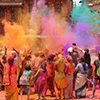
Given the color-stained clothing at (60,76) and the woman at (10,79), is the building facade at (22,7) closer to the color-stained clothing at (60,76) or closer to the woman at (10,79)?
the color-stained clothing at (60,76)

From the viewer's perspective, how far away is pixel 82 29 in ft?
68.6

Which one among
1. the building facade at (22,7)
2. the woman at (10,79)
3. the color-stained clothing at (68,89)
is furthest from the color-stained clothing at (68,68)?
the building facade at (22,7)

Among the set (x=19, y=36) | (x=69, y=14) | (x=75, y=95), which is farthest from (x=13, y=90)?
(x=69, y=14)

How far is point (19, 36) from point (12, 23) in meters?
5.18

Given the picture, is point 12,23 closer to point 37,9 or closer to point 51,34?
point 37,9

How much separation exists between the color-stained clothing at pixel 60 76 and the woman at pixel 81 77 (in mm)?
555

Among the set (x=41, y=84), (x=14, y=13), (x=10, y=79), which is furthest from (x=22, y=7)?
(x=10, y=79)

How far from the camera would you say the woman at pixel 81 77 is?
23.1 ft

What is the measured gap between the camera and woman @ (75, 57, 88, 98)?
7027 mm

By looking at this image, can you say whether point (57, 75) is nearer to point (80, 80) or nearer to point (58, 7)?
point (80, 80)

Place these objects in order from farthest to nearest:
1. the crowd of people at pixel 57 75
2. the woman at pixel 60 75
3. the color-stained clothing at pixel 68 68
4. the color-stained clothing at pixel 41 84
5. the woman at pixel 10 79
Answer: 1. the color-stained clothing at pixel 68 68
2. the woman at pixel 60 75
3. the color-stained clothing at pixel 41 84
4. the crowd of people at pixel 57 75
5. the woman at pixel 10 79

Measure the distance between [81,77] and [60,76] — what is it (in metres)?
0.80

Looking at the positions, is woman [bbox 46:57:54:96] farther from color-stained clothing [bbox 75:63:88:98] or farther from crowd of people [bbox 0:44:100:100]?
color-stained clothing [bbox 75:63:88:98]

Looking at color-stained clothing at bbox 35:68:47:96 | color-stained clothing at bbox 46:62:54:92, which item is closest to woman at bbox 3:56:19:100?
color-stained clothing at bbox 35:68:47:96
